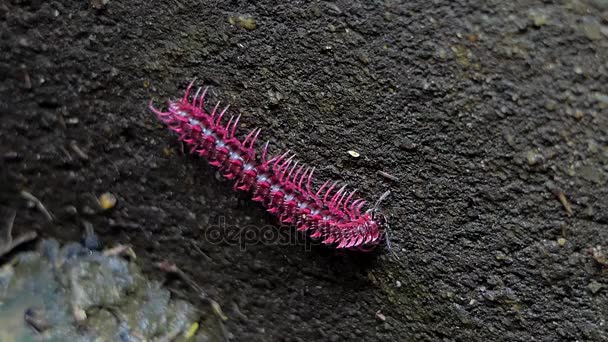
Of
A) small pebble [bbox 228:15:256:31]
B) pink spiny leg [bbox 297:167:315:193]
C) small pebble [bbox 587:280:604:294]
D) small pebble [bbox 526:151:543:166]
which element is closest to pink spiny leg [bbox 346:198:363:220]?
pink spiny leg [bbox 297:167:315:193]

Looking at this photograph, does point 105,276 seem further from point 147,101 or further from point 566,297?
point 566,297

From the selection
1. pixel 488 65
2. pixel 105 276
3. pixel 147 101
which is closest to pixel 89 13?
pixel 147 101

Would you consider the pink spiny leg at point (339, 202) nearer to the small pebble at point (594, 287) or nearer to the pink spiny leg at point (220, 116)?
the pink spiny leg at point (220, 116)

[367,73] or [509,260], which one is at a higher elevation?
[367,73]

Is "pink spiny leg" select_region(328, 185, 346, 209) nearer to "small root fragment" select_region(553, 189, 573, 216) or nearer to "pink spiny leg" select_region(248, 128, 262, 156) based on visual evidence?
"pink spiny leg" select_region(248, 128, 262, 156)

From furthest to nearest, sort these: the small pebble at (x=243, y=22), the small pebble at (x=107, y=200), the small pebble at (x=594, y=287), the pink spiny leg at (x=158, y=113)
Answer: the small pebble at (x=107, y=200)
the pink spiny leg at (x=158, y=113)
the small pebble at (x=243, y=22)
the small pebble at (x=594, y=287)

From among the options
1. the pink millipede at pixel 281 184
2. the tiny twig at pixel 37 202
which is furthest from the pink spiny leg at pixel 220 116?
the tiny twig at pixel 37 202

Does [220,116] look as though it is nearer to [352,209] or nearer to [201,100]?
[201,100]
